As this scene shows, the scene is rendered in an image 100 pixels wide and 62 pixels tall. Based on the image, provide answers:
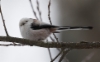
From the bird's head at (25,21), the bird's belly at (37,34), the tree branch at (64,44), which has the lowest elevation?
the bird's belly at (37,34)

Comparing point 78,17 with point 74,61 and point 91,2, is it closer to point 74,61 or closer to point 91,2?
point 91,2

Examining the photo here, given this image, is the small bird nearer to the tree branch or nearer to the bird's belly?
the bird's belly

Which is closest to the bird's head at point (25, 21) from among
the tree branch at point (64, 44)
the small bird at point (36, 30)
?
the small bird at point (36, 30)

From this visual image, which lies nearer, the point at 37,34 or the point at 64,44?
the point at 64,44

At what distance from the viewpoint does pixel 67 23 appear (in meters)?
1.91

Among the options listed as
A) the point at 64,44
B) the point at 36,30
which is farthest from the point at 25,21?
the point at 64,44

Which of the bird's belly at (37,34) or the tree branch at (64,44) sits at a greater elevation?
the tree branch at (64,44)

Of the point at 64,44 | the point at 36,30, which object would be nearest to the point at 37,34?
the point at 36,30

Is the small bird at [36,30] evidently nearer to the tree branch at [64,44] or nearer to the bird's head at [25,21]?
the bird's head at [25,21]

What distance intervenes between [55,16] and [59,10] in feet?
0.25

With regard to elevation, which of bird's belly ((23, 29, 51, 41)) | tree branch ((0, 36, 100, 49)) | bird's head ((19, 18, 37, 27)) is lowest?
bird's belly ((23, 29, 51, 41))

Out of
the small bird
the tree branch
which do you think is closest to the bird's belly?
the small bird

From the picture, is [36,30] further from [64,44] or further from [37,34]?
[64,44]

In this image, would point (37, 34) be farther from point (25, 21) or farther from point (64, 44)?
point (64, 44)
